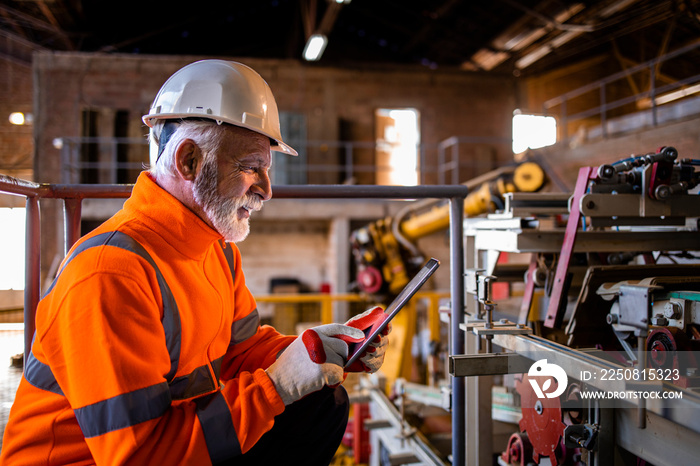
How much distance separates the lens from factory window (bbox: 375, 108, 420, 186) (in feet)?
42.8

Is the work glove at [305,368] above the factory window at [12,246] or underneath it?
underneath

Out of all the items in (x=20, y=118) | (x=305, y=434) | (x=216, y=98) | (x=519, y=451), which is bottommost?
(x=519, y=451)

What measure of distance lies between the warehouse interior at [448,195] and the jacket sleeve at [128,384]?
76 cm

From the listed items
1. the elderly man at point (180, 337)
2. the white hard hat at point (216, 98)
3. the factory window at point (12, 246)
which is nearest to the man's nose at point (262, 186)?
the elderly man at point (180, 337)

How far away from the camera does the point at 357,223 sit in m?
10.3

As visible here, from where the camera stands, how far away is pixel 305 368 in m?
1.31

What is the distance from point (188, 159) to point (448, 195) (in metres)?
0.99

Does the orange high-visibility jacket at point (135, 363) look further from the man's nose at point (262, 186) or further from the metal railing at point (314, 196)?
the metal railing at point (314, 196)

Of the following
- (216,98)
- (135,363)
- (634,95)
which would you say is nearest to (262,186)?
(216,98)

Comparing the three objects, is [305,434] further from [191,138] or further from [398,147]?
[398,147]

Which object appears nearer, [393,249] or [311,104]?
[393,249]

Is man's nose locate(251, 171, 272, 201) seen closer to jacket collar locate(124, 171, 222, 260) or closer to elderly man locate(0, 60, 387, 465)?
elderly man locate(0, 60, 387, 465)

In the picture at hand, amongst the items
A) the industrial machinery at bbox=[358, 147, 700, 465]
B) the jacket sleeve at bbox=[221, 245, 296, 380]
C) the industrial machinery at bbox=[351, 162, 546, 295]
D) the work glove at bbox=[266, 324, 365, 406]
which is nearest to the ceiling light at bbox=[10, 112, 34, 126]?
the industrial machinery at bbox=[351, 162, 546, 295]

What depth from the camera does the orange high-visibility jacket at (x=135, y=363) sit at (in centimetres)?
109
